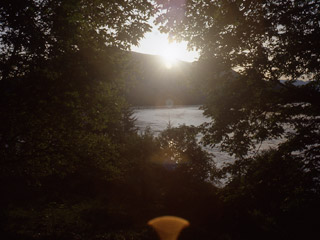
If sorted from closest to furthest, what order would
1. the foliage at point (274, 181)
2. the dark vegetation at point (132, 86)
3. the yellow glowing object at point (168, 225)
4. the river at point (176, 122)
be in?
the foliage at point (274, 181)
the dark vegetation at point (132, 86)
the yellow glowing object at point (168, 225)
the river at point (176, 122)

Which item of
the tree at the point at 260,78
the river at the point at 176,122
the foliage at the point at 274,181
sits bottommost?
the river at the point at 176,122

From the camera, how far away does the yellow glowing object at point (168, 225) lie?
388 inches

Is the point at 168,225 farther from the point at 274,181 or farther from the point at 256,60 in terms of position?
the point at 256,60

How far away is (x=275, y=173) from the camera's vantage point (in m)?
5.18

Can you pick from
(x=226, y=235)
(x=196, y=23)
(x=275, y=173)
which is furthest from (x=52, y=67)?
(x=226, y=235)

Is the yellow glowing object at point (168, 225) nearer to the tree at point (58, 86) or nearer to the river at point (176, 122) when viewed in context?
the tree at point (58, 86)

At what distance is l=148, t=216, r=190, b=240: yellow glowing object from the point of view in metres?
9.85

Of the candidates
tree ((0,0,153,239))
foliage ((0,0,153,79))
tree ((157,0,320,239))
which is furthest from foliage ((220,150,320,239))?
foliage ((0,0,153,79))

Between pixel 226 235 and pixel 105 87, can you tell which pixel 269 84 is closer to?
pixel 105 87

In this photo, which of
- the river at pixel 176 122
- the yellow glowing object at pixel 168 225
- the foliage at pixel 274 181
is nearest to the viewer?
the foliage at pixel 274 181

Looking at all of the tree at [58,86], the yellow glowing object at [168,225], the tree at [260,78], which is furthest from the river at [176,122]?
the tree at [58,86]

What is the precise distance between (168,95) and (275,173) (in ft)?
539

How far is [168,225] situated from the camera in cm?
1129

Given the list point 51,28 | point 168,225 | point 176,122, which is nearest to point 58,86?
point 51,28
